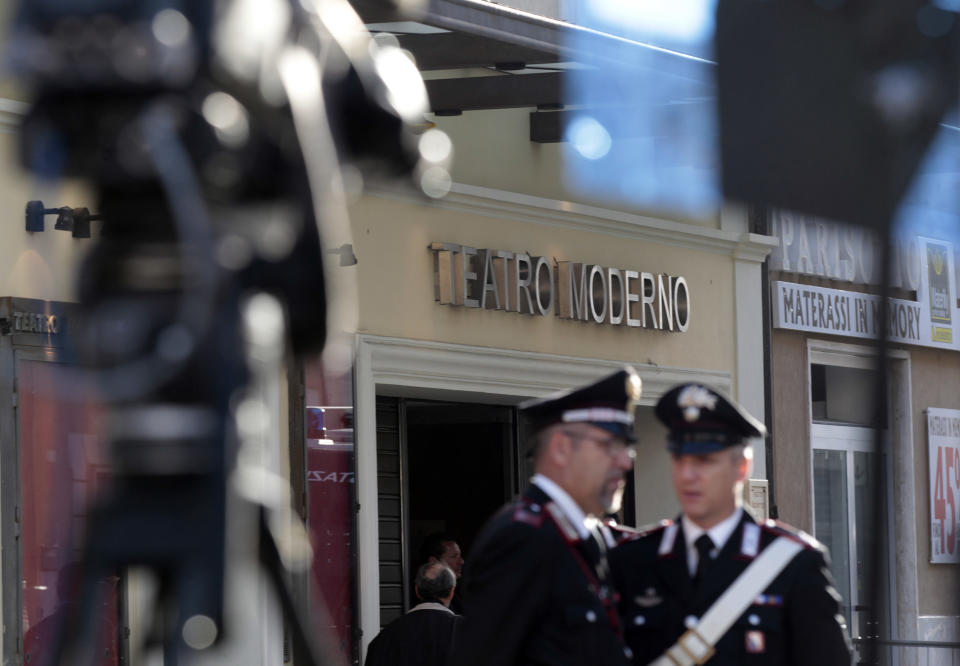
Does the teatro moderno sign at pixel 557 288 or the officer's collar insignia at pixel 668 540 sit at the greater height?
the teatro moderno sign at pixel 557 288

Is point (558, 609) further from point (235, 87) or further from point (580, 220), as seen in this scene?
point (580, 220)

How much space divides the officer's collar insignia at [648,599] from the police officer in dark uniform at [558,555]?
91 millimetres

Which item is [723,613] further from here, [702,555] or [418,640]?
[418,640]

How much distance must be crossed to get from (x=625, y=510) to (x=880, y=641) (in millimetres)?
12464

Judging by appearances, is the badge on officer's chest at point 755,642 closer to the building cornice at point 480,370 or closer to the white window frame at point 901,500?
the building cornice at point 480,370

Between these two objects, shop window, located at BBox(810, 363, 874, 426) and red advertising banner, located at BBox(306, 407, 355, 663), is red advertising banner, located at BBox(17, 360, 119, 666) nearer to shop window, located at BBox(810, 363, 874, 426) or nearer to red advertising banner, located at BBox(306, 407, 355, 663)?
red advertising banner, located at BBox(306, 407, 355, 663)

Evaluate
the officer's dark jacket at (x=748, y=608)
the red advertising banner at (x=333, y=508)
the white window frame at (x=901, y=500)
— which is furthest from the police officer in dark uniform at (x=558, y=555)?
the white window frame at (x=901, y=500)

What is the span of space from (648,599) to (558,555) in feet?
0.95

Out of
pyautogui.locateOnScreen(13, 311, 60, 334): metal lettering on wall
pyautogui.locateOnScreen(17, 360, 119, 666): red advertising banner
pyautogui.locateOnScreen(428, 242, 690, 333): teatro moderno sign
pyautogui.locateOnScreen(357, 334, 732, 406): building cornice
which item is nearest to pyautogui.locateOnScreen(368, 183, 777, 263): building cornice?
pyautogui.locateOnScreen(428, 242, 690, 333): teatro moderno sign

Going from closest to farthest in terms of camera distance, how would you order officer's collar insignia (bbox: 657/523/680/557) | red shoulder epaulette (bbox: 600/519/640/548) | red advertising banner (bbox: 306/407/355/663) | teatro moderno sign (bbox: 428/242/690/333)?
officer's collar insignia (bbox: 657/523/680/557) < red shoulder epaulette (bbox: 600/519/640/548) < red advertising banner (bbox: 306/407/355/663) < teatro moderno sign (bbox: 428/242/690/333)

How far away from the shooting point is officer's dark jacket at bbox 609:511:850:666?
4.50 meters

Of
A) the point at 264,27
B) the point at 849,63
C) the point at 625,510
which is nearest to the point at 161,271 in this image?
the point at 264,27

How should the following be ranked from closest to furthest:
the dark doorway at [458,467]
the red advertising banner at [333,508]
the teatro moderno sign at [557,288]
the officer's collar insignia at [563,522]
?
the officer's collar insignia at [563,522] < the red advertising banner at [333,508] < the teatro moderno sign at [557,288] < the dark doorway at [458,467]

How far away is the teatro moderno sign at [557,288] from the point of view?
12.1m
